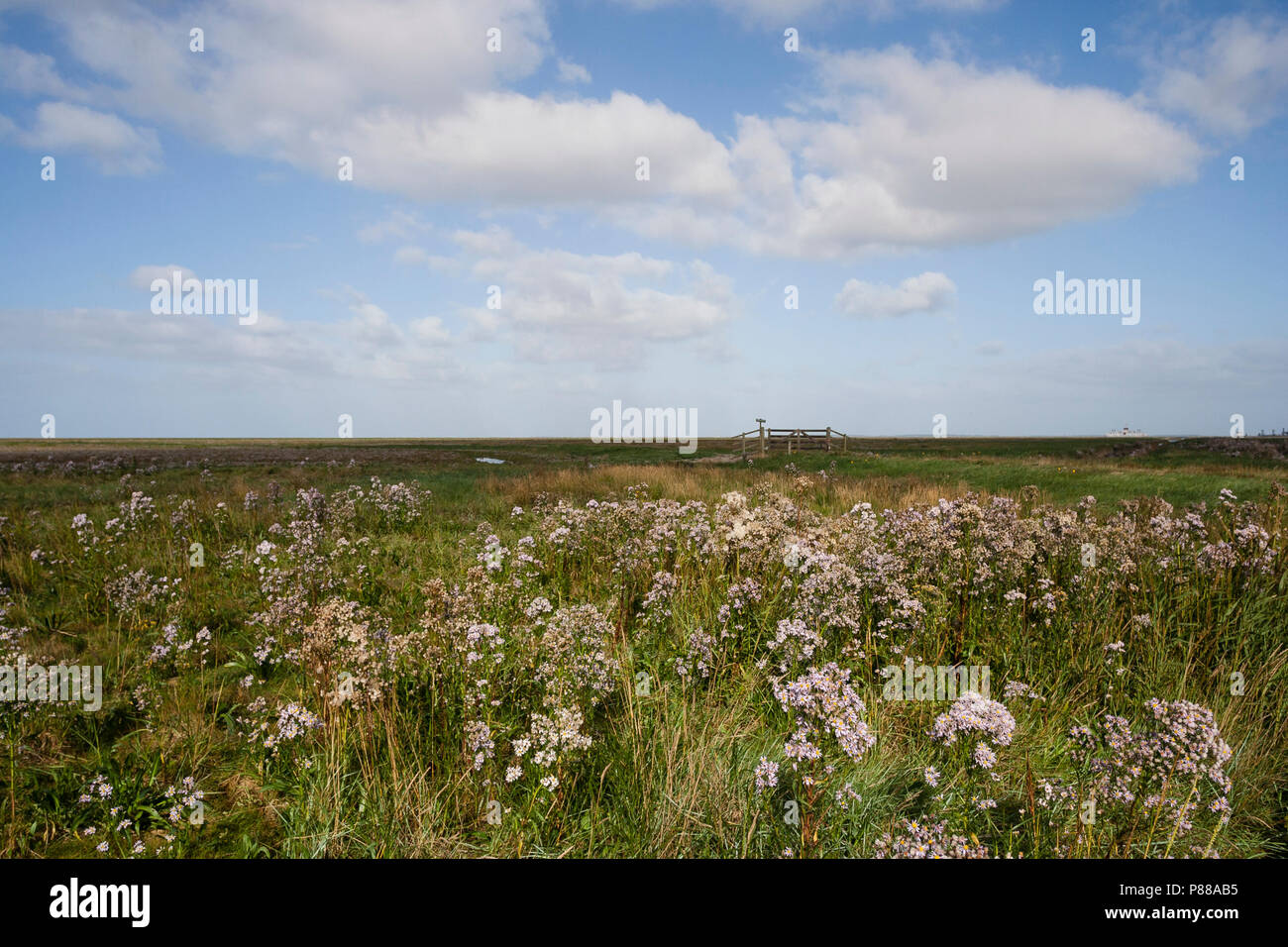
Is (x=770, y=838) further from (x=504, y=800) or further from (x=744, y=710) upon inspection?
(x=504, y=800)

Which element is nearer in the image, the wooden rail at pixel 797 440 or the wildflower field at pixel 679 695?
the wildflower field at pixel 679 695

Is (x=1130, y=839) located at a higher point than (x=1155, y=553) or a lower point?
lower

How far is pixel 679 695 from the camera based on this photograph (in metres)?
4.10

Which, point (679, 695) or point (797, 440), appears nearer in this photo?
point (679, 695)

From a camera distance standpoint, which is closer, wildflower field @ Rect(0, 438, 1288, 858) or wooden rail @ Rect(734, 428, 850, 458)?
wildflower field @ Rect(0, 438, 1288, 858)

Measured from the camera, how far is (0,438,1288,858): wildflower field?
2.89 metres

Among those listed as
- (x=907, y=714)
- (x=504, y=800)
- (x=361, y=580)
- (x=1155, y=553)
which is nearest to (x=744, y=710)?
(x=907, y=714)

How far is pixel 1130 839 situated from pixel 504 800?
3.05 meters

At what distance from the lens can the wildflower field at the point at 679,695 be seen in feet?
9.48

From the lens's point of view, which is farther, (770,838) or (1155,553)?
(1155,553)
